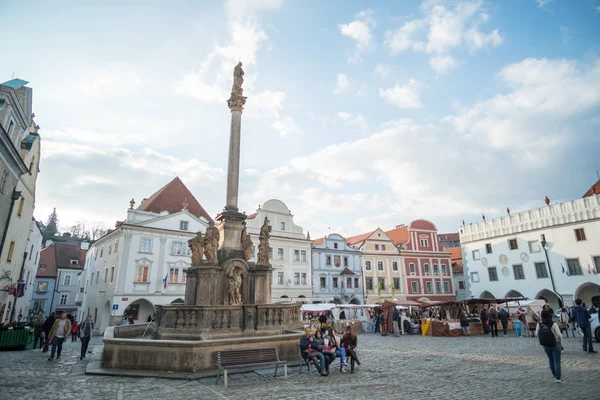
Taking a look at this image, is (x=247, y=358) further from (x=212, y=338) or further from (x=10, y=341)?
(x=10, y=341)

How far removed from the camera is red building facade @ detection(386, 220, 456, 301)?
153 ft

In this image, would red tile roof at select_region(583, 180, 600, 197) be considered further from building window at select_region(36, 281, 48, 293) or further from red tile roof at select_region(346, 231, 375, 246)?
building window at select_region(36, 281, 48, 293)

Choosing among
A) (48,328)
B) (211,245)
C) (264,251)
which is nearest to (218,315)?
(211,245)

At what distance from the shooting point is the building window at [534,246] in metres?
35.4

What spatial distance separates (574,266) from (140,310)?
4089 centimetres

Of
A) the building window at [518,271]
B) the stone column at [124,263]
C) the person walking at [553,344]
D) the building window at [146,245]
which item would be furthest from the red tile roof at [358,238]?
the person walking at [553,344]

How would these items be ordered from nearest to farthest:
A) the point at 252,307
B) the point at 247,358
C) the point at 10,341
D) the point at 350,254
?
the point at 247,358 → the point at 252,307 → the point at 10,341 → the point at 350,254

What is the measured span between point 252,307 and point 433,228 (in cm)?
4399

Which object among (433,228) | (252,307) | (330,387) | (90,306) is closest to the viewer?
(330,387)

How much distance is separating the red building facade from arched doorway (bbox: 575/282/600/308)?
17042mm

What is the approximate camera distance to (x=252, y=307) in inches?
444

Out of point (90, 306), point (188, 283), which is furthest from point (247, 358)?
point (90, 306)

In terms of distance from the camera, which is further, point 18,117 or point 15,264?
point 15,264

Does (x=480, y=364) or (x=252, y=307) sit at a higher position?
(x=252, y=307)
